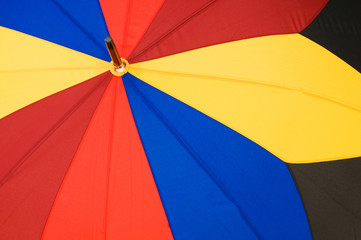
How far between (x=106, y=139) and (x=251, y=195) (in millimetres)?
684

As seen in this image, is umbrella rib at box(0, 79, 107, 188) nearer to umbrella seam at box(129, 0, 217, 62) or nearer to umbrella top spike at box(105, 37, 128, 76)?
umbrella top spike at box(105, 37, 128, 76)

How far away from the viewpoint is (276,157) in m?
1.40

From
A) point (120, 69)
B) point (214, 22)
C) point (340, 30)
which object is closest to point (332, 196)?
point (340, 30)

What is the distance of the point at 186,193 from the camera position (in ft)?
4.54

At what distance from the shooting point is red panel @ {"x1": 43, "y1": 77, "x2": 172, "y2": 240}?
1376mm

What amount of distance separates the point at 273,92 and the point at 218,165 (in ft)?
1.36

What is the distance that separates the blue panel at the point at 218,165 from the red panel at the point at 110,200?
70 mm

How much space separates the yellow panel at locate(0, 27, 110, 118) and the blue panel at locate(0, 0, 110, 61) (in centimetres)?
4

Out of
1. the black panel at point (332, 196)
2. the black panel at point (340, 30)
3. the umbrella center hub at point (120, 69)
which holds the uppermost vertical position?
the umbrella center hub at point (120, 69)

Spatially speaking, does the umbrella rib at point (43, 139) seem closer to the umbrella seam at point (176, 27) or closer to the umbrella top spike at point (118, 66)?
the umbrella top spike at point (118, 66)

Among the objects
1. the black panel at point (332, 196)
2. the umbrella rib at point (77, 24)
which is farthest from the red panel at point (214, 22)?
the black panel at point (332, 196)

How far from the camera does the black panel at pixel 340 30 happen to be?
159 cm

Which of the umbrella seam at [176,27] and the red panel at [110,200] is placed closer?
the red panel at [110,200]

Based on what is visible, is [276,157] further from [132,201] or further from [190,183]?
[132,201]
